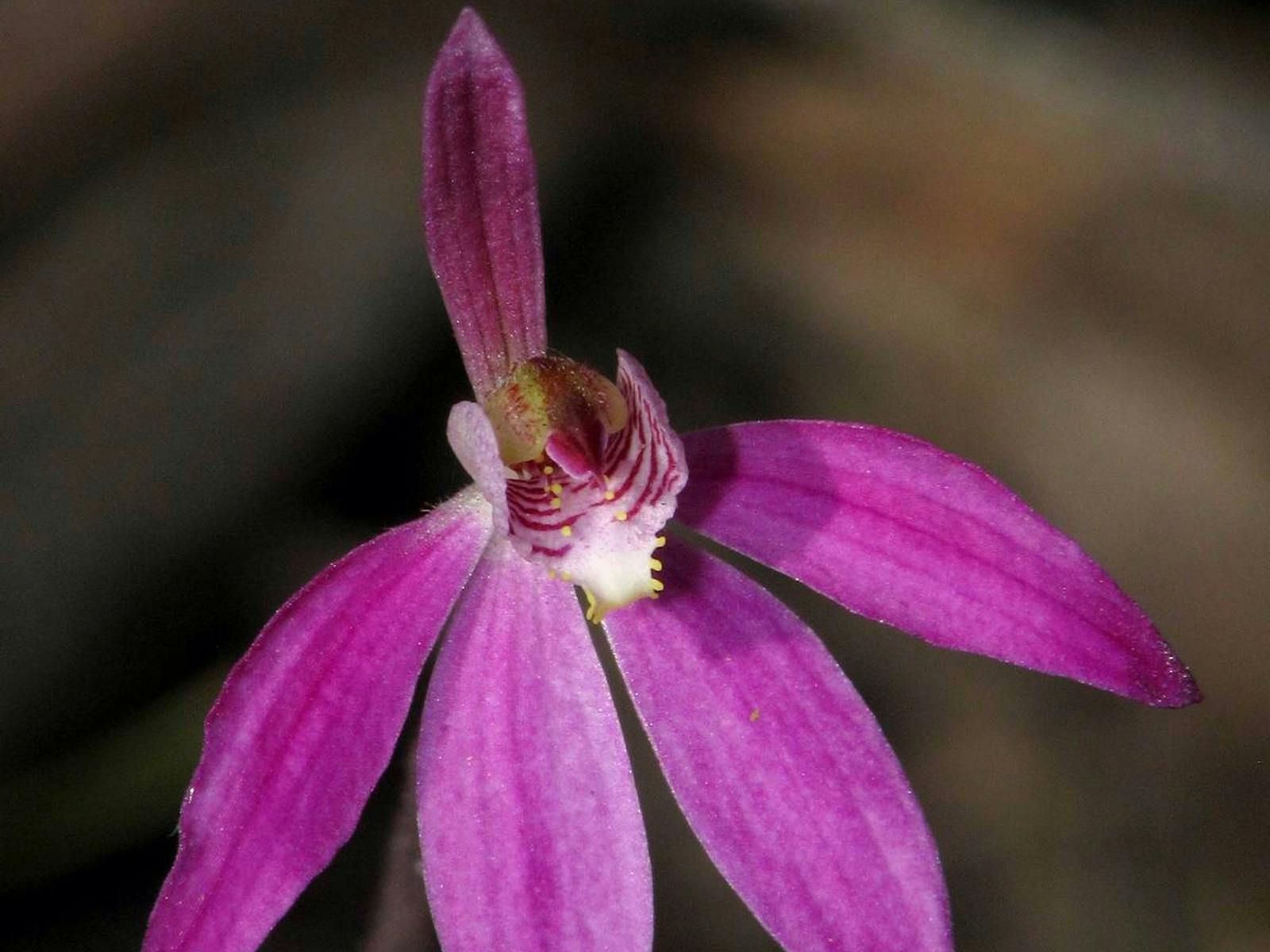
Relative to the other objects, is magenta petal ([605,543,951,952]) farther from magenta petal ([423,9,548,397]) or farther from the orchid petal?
magenta petal ([423,9,548,397])

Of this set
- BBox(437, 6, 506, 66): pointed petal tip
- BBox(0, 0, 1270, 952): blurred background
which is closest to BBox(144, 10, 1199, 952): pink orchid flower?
BBox(437, 6, 506, 66): pointed petal tip

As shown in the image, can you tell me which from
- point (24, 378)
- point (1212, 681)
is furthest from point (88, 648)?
point (1212, 681)

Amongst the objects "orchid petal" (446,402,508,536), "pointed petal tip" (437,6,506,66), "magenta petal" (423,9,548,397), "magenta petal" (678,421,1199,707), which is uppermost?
"pointed petal tip" (437,6,506,66)

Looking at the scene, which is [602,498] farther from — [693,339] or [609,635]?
[693,339]

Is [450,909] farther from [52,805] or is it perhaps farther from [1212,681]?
[1212,681]

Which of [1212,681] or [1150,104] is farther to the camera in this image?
[1150,104]

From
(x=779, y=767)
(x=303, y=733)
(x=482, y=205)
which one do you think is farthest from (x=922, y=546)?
(x=303, y=733)
